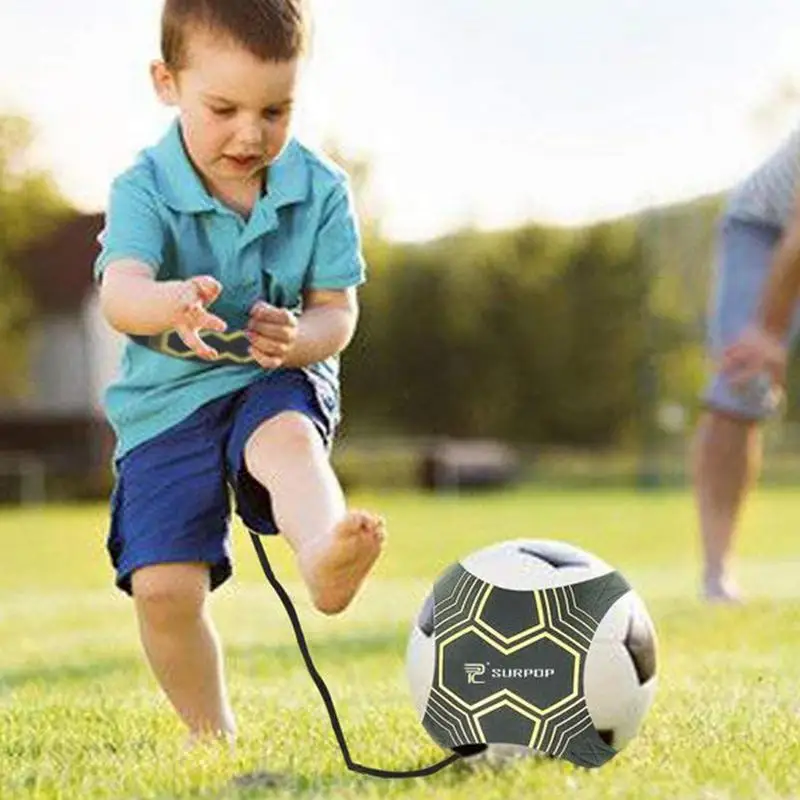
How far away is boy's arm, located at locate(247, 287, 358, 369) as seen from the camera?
3.56m

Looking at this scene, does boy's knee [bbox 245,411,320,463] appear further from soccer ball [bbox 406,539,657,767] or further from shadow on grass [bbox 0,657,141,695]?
shadow on grass [bbox 0,657,141,695]

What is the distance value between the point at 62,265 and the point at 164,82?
3645cm

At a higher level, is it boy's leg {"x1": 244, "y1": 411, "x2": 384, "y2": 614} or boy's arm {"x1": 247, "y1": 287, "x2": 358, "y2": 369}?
boy's arm {"x1": 247, "y1": 287, "x2": 358, "y2": 369}

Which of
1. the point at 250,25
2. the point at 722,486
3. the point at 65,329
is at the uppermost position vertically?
the point at 250,25

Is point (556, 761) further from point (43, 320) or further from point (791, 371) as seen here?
point (43, 320)

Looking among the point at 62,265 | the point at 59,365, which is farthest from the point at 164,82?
the point at 62,265

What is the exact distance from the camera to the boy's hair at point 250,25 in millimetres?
3590

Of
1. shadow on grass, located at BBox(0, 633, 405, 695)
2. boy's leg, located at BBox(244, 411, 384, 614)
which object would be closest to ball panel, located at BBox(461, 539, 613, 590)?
boy's leg, located at BBox(244, 411, 384, 614)

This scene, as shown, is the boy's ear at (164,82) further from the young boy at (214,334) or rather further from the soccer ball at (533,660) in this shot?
the soccer ball at (533,660)

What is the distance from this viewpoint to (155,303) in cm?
353

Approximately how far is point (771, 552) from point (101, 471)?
17673 mm

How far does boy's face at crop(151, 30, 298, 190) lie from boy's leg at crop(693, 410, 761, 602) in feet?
14.7

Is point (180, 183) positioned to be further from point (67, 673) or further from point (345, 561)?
point (67, 673)

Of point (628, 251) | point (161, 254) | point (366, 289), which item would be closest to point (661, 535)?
point (161, 254)
